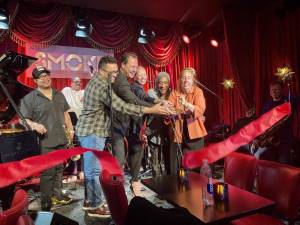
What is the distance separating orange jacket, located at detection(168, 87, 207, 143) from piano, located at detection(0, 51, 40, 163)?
1525mm

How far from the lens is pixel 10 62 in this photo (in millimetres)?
3463

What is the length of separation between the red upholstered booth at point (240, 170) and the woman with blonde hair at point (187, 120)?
2.32ft

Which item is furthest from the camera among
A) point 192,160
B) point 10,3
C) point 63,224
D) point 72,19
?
point 72,19

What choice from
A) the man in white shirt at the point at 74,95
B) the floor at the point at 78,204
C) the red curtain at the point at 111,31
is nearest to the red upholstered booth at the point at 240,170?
the floor at the point at 78,204

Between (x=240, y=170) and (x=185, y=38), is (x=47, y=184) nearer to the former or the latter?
(x=240, y=170)

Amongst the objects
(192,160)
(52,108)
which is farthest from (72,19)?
(192,160)

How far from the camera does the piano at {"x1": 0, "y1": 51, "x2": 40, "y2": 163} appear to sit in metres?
2.45

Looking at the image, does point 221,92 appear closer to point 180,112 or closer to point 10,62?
point 180,112

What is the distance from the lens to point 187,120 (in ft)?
11.1

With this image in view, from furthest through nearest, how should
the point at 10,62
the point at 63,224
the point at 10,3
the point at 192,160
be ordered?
the point at 10,3 < the point at 10,62 < the point at 192,160 < the point at 63,224

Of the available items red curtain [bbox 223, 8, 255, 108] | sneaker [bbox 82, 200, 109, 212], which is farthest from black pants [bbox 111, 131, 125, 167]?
red curtain [bbox 223, 8, 255, 108]

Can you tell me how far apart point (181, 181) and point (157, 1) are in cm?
532

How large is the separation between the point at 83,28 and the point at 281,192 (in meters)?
5.38

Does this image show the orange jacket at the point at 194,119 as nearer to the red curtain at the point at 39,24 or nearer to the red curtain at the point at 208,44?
the red curtain at the point at 208,44
